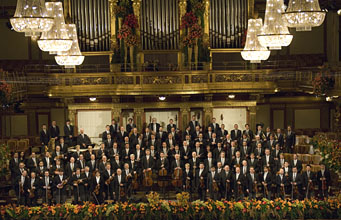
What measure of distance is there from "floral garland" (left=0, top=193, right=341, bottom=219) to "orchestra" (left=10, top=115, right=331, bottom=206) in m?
1.34

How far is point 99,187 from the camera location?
1472cm

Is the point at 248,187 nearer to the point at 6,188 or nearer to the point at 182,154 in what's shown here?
the point at 182,154

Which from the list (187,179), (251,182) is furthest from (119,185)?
(251,182)

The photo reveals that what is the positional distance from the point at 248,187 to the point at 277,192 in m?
0.80

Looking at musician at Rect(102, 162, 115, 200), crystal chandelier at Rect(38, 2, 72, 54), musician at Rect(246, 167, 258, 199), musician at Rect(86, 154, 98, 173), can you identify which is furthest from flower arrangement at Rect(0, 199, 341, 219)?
crystal chandelier at Rect(38, 2, 72, 54)

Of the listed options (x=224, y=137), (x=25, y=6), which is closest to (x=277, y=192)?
(x=224, y=137)

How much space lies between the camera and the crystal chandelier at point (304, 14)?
35.3ft

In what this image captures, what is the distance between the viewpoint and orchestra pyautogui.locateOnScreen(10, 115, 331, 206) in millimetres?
14633

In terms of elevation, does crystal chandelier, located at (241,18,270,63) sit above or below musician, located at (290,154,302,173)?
above

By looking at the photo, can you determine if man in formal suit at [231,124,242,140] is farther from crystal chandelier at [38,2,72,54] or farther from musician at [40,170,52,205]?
crystal chandelier at [38,2,72,54]

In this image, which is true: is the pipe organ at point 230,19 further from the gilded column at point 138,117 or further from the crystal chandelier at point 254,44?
the crystal chandelier at point 254,44

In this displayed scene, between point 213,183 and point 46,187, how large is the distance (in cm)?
425

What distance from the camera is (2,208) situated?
12.6 meters

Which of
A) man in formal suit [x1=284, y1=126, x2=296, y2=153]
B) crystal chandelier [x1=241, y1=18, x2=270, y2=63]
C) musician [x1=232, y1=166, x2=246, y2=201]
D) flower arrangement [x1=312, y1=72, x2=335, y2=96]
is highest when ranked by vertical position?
crystal chandelier [x1=241, y1=18, x2=270, y2=63]
